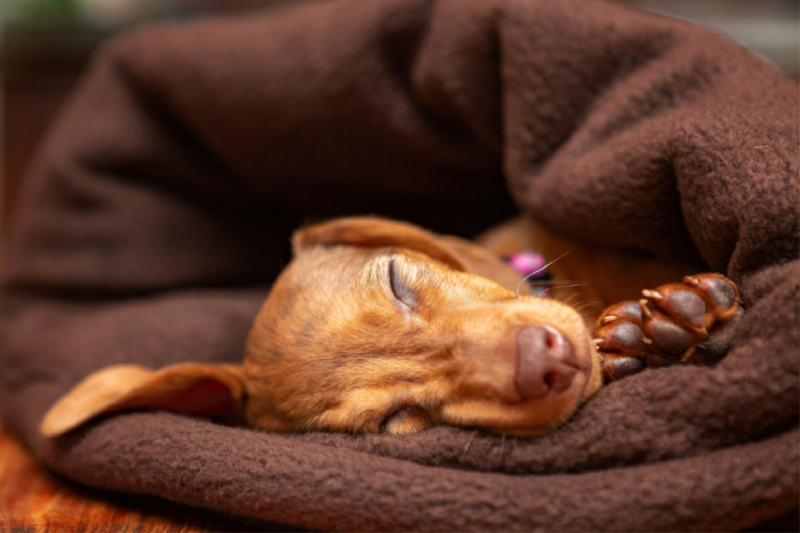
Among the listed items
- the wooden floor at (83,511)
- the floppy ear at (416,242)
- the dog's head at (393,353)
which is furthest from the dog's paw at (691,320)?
the wooden floor at (83,511)

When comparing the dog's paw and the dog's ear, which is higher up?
the dog's paw

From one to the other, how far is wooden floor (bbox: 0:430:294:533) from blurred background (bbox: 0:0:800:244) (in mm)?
2971

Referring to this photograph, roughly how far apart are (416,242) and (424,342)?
471mm

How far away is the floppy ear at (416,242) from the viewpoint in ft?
5.95

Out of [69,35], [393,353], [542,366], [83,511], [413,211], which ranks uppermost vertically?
[69,35]

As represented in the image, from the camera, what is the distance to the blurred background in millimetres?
4102

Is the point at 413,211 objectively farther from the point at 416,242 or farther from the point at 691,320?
the point at 691,320

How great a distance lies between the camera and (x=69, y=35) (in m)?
4.18

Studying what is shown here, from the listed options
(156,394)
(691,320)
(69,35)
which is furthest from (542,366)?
(69,35)

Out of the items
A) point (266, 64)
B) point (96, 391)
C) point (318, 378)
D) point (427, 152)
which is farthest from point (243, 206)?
point (318, 378)

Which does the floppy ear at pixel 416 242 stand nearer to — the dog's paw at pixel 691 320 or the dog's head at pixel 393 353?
the dog's head at pixel 393 353

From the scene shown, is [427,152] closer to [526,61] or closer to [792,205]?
[526,61]

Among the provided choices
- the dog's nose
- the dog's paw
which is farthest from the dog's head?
the dog's paw

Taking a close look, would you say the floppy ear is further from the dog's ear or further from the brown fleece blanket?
the dog's ear
